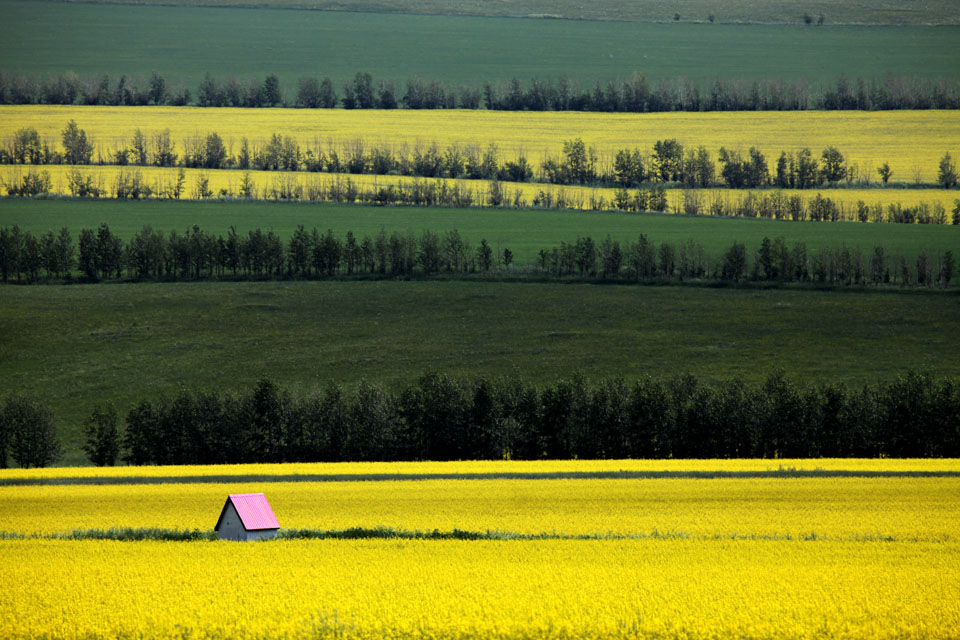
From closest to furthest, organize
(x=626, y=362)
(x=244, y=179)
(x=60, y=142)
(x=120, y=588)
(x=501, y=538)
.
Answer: (x=120, y=588)
(x=501, y=538)
(x=626, y=362)
(x=244, y=179)
(x=60, y=142)

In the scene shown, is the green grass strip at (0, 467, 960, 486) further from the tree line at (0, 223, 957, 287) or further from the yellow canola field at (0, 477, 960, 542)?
the tree line at (0, 223, 957, 287)

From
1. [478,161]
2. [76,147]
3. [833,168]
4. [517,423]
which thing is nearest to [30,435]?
[517,423]

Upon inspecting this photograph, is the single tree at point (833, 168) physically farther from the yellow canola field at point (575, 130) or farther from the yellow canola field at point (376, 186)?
the yellow canola field at point (376, 186)

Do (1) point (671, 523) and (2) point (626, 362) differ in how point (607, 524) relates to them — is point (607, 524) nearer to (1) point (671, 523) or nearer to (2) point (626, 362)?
(1) point (671, 523)

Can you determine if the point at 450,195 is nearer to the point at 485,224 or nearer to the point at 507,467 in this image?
the point at 485,224

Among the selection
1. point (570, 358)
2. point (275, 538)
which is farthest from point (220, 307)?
point (275, 538)

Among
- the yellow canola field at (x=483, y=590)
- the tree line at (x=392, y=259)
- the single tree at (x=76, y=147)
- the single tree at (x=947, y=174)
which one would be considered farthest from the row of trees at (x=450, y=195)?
the yellow canola field at (x=483, y=590)
